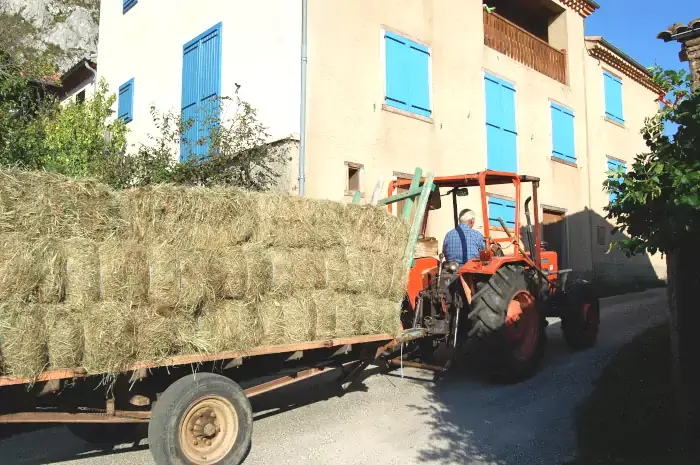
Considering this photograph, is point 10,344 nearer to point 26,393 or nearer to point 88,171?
point 26,393

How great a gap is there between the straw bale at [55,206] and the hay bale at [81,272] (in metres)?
0.10

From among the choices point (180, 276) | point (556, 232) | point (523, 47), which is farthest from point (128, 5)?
point (180, 276)

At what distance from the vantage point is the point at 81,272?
3.69m

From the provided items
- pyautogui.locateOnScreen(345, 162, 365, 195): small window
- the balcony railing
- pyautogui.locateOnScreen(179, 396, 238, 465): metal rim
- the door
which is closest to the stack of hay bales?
pyautogui.locateOnScreen(179, 396, 238, 465): metal rim

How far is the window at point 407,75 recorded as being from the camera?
35.4 ft

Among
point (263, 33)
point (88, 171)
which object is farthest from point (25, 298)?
point (263, 33)

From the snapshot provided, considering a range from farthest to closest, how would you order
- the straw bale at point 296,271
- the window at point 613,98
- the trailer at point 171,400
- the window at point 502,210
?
the window at point 613,98 < the window at point 502,210 < the straw bale at point 296,271 < the trailer at point 171,400

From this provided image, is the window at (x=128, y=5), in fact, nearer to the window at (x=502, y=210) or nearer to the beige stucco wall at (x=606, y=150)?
the window at (x=502, y=210)

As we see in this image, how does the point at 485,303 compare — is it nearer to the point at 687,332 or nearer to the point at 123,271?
→ the point at 687,332

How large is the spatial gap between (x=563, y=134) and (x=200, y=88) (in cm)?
932

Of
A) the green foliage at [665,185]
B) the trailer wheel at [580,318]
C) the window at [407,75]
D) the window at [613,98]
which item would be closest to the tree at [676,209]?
the green foliage at [665,185]

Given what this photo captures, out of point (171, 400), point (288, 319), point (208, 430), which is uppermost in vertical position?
point (288, 319)

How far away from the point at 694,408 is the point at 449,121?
8.24 metres

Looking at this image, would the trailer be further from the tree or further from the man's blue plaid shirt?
the tree
